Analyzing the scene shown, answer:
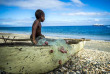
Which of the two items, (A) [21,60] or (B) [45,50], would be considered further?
(B) [45,50]

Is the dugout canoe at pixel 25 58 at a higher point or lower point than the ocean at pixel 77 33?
higher

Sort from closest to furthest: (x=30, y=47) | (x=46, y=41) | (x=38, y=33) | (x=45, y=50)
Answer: (x=30, y=47)
(x=45, y=50)
(x=46, y=41)
(x=38, y=33)

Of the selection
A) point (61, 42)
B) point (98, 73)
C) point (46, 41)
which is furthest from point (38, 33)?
point (98, 73)

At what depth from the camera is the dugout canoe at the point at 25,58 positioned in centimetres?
271

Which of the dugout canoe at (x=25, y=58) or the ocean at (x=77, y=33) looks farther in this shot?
the ocean at (x=77, y=33)

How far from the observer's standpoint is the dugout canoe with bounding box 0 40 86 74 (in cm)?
271

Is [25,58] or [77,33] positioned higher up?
[25,58]

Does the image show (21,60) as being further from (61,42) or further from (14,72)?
(61,42)

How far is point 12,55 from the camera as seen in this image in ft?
8.98

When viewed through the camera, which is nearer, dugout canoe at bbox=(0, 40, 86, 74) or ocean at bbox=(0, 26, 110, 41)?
dugout canoe at bbox=(0, 40, 86, 74)

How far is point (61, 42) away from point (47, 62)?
0.95 meters

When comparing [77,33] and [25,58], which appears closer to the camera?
[25,58]

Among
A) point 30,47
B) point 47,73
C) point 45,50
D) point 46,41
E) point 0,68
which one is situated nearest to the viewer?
point 0,68

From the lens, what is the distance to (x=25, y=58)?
283cm
